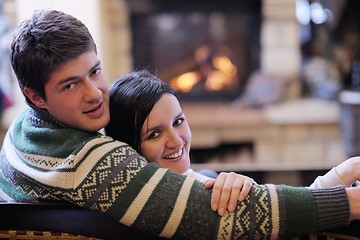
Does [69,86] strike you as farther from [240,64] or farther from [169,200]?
[240,64]

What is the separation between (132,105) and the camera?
114cm

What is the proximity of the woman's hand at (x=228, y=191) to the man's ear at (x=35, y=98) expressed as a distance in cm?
37

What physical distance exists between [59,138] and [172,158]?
0.95 feet

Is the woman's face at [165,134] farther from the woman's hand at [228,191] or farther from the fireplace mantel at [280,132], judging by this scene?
the fireplace mantel at [280,132]

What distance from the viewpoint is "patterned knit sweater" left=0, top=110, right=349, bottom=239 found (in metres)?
0.90

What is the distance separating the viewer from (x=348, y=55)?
340cm

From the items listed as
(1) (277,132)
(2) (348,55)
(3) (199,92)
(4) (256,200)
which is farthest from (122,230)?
(2) (348,55)

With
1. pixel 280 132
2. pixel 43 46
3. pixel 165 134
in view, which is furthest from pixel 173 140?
pixel 280 132

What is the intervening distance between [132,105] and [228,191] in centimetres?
32

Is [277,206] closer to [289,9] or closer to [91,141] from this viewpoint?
[91,141]

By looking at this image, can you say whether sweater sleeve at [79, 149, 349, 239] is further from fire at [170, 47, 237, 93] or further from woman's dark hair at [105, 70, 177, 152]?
fire at [170, 47, 237, 93]

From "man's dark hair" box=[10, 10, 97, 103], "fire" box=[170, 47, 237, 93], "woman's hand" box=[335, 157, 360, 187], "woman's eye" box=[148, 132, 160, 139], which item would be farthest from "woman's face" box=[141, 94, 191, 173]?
"fire" box=[170, 47, 237, 93]

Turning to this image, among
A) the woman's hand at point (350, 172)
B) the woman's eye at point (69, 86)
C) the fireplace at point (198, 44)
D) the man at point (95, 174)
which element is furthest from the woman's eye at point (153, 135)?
the fireplace at point (198, 44)

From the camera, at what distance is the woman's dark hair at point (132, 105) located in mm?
1140
